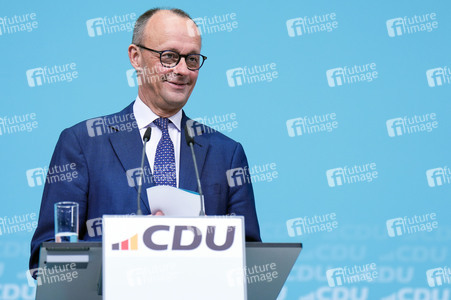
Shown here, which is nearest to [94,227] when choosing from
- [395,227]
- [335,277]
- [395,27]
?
[335,277]

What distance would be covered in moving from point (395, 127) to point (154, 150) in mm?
1476

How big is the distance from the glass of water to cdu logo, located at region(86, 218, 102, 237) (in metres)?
0.47

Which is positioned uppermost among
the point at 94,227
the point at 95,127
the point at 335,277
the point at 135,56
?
the point at 135,56

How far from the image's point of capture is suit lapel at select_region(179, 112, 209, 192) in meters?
2.87

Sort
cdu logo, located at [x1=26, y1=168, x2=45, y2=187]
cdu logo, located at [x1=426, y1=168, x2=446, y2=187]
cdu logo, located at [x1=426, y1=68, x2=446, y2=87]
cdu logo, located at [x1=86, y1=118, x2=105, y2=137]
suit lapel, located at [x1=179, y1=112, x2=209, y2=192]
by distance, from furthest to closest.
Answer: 1. cdu logo, located at [x1=426, y1=68, x2=446, y2=87]
2. cdu logo, located at [x1=426, y1=168, x2=446, y2=187]
3. cdu logo, located at [x1=26, y1=168, x2=45, y2=187]
4. cdu logo, located at [x1=86, y1=118, x2=105, y2=137]
5. suit lapel, located at [x1=179, y1=112, x2=209, y2=192]

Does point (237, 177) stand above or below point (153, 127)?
below

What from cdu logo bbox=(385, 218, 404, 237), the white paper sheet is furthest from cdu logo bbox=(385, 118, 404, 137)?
the white paper sheet

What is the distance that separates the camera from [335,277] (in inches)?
136

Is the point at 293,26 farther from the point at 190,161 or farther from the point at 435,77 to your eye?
the point at 190,161

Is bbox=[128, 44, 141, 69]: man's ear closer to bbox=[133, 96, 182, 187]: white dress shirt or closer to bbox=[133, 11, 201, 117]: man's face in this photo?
bbox=[133, 11, 201, 117]: man's face

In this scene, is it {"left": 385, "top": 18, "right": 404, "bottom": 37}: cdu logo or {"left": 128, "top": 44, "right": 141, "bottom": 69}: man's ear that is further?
{"left": 385, "top": 18, "right": 404, "bottom": 37}: cdu logo

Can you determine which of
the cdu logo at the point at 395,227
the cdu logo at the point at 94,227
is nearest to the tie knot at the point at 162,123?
the cdu logo at the point at 94,227

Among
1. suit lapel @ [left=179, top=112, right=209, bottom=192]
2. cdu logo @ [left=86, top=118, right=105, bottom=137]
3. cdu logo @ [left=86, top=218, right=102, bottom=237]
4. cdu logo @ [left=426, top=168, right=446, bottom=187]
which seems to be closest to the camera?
cdu logo @ [left=86, top=218, right=102, bottom=237]

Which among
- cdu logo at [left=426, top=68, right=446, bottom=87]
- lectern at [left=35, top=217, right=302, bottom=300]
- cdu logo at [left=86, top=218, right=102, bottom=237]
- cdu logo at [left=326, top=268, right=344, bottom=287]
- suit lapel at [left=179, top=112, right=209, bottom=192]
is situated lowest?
cdu logo at [left=326, top=268, right=344, bottom=287]
